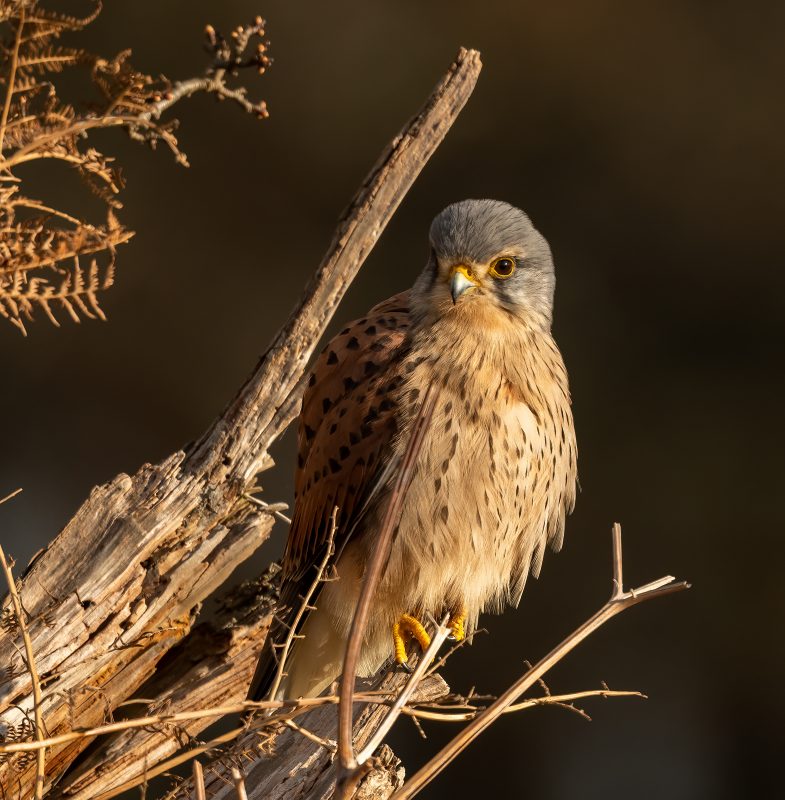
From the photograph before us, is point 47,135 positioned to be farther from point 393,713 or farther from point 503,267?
point 503,267

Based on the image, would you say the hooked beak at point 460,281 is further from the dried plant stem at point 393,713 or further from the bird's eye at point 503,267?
the dried plant stem at point 393,713

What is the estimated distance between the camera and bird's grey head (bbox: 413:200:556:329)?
7.13ft

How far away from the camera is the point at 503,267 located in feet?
7.32

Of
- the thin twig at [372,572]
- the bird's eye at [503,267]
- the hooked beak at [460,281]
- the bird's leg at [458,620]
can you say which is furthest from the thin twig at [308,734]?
the bird's eye at [503,267]

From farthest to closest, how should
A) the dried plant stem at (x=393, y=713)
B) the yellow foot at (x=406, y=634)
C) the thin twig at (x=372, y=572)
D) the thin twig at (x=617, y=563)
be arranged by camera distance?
the yellow foot at (x=406, y=634)
the thin twig at (x=617, y=563)
the dried plant stem at (x=393, y=713)
the thin twig at (x=372, y=572)

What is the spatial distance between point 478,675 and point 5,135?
11.5 ft

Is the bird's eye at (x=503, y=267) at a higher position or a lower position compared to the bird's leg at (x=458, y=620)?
higher

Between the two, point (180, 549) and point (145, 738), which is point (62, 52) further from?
point (145, 738)

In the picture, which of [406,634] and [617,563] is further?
[406,634]

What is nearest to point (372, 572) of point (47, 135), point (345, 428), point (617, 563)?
point (617, 563)

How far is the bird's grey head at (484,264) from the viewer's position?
2172 millimetres

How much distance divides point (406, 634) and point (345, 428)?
420 mm

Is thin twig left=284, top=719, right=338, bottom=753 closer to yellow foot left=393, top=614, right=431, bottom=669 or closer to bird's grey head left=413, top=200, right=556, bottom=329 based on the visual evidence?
yellow foot left=393, top=614, right=431, bottom=669

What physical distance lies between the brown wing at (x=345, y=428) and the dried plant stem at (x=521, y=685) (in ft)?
2.79
